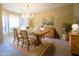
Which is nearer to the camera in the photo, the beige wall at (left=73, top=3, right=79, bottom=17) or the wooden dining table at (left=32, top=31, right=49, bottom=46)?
the beige wall at (left=73, top=3, right=79, bottom=17)

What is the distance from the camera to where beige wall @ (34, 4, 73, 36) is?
11.0ft

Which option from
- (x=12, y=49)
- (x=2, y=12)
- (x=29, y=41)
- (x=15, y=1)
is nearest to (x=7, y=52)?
(x=12, y=49)

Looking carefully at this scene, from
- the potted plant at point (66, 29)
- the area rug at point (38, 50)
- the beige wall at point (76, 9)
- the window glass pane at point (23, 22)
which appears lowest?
the area rug at point (38, 50)

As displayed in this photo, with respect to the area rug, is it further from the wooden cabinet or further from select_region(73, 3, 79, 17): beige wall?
select_region(73, 3, 79, 17): beige wall

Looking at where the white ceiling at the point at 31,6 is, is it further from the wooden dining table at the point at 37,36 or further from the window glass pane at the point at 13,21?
the wooden dining table at the point at 37,36

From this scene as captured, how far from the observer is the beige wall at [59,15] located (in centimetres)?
335

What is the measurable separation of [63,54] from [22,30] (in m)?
0.94

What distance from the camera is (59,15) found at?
Answer: 340cm

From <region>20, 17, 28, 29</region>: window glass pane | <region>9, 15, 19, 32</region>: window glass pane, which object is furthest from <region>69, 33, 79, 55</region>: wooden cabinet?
→ <region>9, 15, 19, 32</region>: window glass pane

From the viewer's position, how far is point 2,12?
10.9ft

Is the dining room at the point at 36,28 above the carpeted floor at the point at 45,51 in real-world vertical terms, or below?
above

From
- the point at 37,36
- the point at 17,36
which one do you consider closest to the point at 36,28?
the point at 37,36

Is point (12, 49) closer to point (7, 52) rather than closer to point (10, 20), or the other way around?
point (7, 52)

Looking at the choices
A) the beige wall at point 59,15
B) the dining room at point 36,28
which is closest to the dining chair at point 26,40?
the dining room at point 36,28
